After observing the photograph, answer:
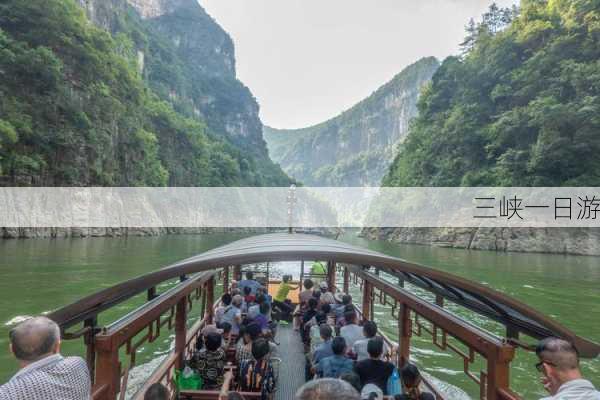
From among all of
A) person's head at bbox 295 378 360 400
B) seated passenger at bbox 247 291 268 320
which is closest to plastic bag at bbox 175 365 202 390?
seated passenger at bbox 247 291 268 320

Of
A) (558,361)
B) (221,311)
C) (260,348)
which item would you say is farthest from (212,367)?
(558,361)

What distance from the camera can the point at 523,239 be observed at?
104ft

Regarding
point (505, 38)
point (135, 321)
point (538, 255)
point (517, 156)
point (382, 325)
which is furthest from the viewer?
point (505, 38)

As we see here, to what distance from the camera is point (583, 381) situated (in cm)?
203

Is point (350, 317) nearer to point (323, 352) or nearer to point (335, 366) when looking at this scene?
point (323, 352)

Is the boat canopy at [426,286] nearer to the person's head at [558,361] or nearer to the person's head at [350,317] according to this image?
the person's head at [558,361]

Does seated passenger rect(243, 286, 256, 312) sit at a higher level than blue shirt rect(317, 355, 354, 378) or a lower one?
lower

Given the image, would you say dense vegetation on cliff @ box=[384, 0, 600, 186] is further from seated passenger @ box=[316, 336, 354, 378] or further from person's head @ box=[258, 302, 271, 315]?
seated passenger @ box=[316, 336, 354, 378]

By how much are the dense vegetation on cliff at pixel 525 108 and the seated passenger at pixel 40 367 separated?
36.3 meters

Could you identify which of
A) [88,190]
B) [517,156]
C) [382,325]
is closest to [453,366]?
[382,325]

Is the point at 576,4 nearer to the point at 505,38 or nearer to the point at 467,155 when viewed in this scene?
the point at 505,38

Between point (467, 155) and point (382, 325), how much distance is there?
35.6 metres

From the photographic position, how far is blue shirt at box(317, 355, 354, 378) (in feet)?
12.3

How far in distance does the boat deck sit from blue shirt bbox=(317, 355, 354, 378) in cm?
131
